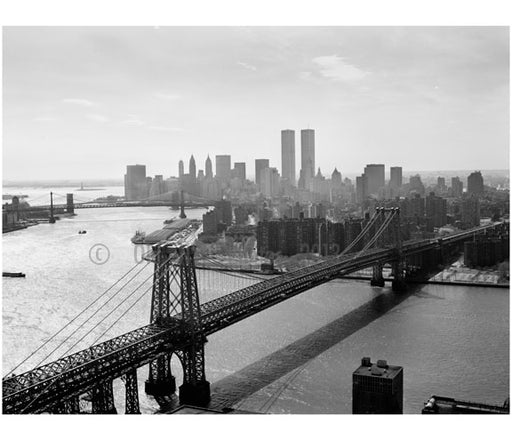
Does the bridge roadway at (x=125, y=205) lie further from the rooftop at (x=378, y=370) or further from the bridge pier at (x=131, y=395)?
the rooftop at (x=378, y=370)

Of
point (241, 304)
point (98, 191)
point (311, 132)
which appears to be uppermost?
point (311, 132)

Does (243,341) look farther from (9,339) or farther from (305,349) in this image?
(9,339)

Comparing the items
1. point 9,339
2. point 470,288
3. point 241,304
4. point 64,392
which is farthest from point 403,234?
point 64,392

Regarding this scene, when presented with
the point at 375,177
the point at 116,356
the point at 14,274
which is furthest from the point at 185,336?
the point at 375,177

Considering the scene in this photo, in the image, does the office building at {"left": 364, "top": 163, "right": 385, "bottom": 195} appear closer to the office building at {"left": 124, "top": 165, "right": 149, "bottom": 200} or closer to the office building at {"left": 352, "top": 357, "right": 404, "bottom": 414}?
the office building at {"left": 124, "top": 165, "right": 149, "bottom": 200}

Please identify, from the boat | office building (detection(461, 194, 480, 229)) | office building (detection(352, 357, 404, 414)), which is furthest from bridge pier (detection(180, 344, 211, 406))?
office building (detection(461, 194, 480, 229))
